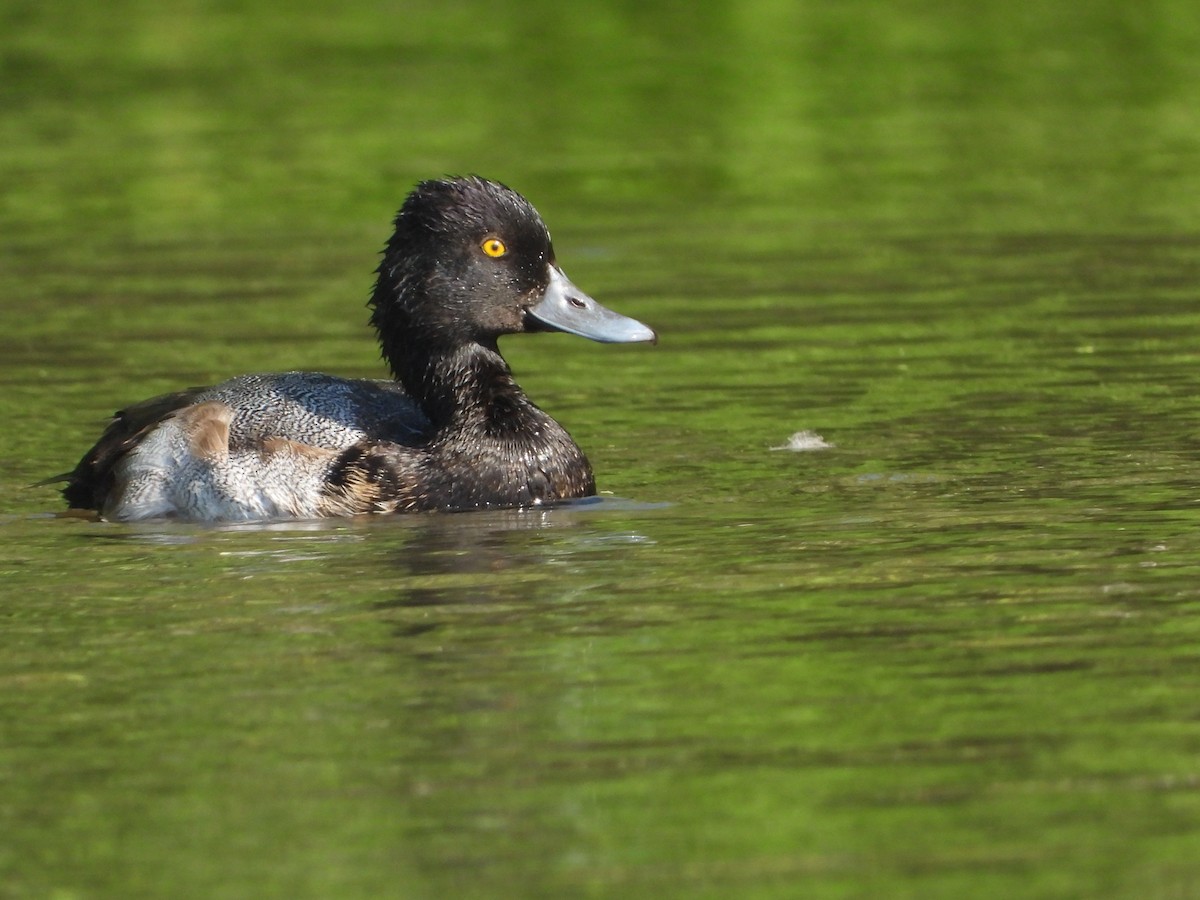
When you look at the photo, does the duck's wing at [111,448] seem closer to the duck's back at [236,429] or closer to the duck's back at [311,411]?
the duck's back at [236,429]

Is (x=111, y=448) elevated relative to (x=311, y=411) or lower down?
lower down

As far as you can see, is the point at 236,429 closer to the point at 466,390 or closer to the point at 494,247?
the point at 466,390

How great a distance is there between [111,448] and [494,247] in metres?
1.75

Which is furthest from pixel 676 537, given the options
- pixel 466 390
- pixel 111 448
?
pixel 111 448

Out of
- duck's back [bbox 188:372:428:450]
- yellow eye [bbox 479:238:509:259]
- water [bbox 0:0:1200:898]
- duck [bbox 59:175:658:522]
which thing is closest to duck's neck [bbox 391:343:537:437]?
duck [bbox 59:175:658:522]

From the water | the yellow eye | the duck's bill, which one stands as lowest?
the water

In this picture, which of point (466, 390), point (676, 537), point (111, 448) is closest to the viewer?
point (676, 537)

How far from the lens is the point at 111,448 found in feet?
32.9

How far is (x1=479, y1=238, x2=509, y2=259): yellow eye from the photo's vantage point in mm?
9922

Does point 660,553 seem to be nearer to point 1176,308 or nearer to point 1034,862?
point 1034,862

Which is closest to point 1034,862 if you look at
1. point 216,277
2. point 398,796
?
point 398,796

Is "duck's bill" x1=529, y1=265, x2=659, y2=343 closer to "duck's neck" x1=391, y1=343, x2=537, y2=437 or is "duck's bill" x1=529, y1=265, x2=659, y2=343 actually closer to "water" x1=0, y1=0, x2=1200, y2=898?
"duck's neck" x1=391, y1=343, x2=537, y2=437

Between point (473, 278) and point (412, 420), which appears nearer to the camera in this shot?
point (473, 278)

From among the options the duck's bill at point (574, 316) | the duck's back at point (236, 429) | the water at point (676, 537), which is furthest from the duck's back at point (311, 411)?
the duck's bill at point (574, 316)
